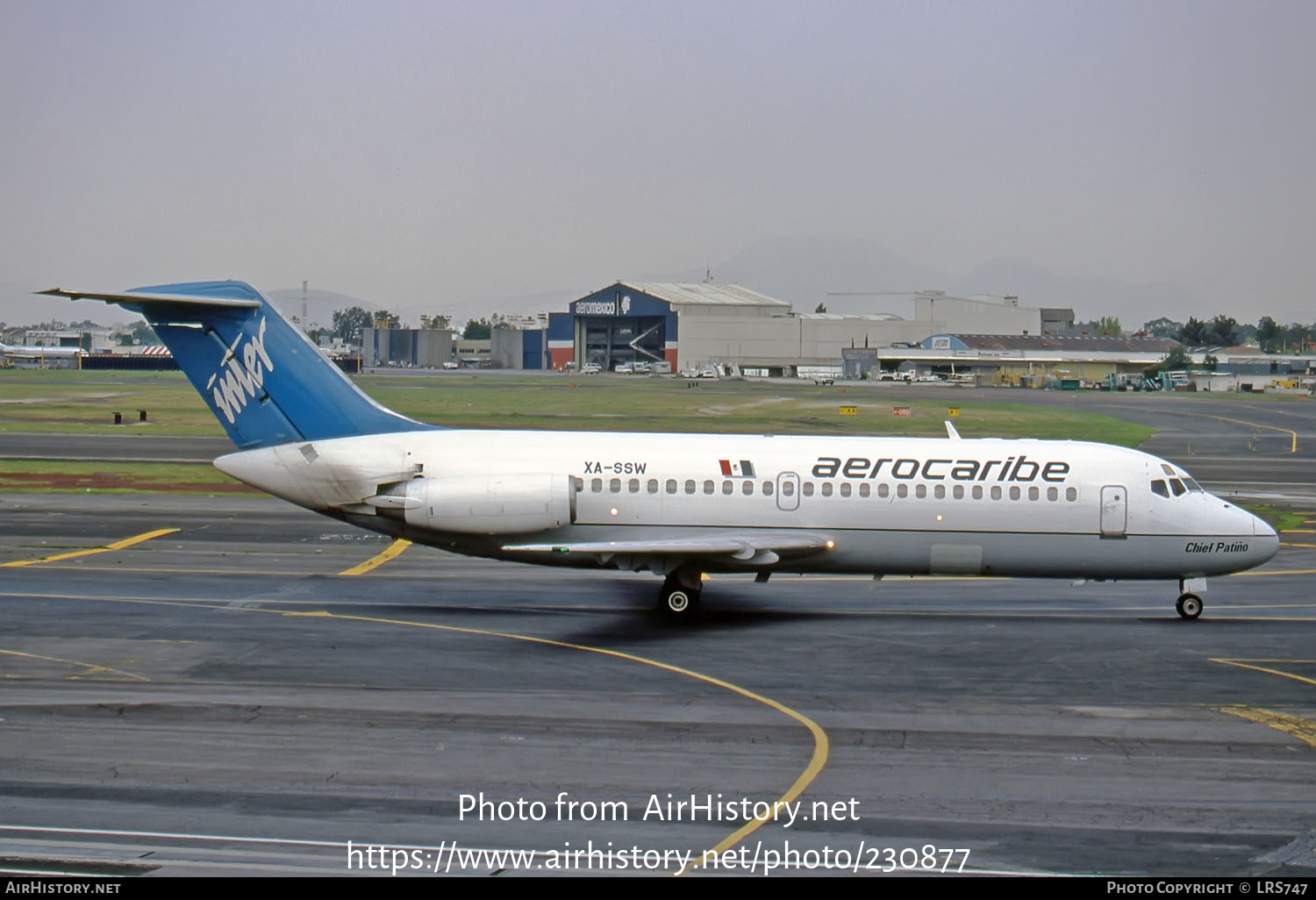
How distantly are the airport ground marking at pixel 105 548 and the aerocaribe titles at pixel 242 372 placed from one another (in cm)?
805

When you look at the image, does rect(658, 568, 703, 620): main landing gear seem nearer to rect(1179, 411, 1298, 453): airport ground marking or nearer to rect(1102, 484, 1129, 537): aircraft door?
rect(1102, 484, 1129, 537): aircraft door

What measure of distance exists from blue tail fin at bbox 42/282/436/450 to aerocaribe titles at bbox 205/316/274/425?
0.06 feet

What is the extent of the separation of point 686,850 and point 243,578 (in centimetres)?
1935

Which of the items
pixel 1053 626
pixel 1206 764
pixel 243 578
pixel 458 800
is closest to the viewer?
pixel 458 800

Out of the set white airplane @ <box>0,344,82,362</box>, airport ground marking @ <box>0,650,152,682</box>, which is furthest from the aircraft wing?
white airplane @ <box>0,344,82,362</box>

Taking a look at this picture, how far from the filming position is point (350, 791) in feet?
51.0

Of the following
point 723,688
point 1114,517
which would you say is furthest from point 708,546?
point 1114,517

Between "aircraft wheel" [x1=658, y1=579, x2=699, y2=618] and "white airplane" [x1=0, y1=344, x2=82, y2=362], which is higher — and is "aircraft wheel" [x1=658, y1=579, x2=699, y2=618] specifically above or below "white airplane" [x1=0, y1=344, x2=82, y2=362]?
below

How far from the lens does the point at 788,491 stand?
2673cm

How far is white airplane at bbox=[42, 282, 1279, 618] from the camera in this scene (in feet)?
87.0

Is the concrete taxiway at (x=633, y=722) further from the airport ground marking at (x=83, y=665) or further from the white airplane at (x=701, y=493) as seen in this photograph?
the white airplane at (x=701, y=493)
